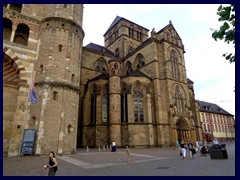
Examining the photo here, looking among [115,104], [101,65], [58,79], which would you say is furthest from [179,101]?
[58,79]

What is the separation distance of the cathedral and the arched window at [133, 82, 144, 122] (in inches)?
5.9

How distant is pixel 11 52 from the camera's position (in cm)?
1728

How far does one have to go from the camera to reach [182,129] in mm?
29875

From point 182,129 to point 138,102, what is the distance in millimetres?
8761

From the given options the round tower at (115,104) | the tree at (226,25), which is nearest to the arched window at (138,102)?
the round tower at (115,104)

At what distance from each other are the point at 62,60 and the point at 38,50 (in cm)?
272

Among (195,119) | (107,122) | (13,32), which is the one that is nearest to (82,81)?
(107,122)

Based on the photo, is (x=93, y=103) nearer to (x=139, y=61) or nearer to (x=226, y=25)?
(x=139, y=61)

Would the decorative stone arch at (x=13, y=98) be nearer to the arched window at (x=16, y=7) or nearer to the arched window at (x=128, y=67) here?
the arched window at (x=16, y=7)

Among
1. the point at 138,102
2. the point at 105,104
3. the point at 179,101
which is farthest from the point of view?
the point at 179,101

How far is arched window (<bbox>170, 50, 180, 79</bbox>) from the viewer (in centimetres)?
3246

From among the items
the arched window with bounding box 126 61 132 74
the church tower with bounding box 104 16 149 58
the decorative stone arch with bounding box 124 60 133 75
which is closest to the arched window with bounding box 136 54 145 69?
the decorative stone arch with bounding box 124 60 133 75

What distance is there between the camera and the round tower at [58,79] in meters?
16.7

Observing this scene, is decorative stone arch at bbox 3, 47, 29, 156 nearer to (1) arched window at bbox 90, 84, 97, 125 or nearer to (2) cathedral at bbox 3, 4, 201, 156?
(2) cathedral at bbox 3, 4, 201, 156
